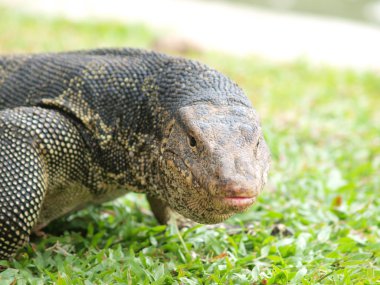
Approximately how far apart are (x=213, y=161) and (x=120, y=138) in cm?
99

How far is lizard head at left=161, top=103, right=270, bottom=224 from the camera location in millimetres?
3016

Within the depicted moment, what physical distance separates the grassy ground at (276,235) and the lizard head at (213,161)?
0.51 meters

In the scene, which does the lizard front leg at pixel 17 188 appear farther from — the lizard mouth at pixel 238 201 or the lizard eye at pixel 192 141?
the lizard mouth at pixel 238 201

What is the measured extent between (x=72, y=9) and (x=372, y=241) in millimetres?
9961

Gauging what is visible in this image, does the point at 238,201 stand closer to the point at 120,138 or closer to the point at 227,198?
the point at 227,198

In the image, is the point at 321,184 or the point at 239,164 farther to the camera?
the point at 321,184

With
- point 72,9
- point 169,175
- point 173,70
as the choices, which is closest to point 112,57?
point 173,70

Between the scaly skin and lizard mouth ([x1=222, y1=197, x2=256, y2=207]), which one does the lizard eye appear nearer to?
the scaly skin

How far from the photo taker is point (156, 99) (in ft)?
12.5

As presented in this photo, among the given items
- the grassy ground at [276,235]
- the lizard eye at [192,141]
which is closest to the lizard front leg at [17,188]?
the grassy ground at [276,235]

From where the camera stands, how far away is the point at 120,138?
387 centimetres

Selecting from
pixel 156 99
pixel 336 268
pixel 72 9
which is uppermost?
pixel 72 9

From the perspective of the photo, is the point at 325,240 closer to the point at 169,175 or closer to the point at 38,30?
the point at 169,175

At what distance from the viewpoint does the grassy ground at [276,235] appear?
3.51 m
